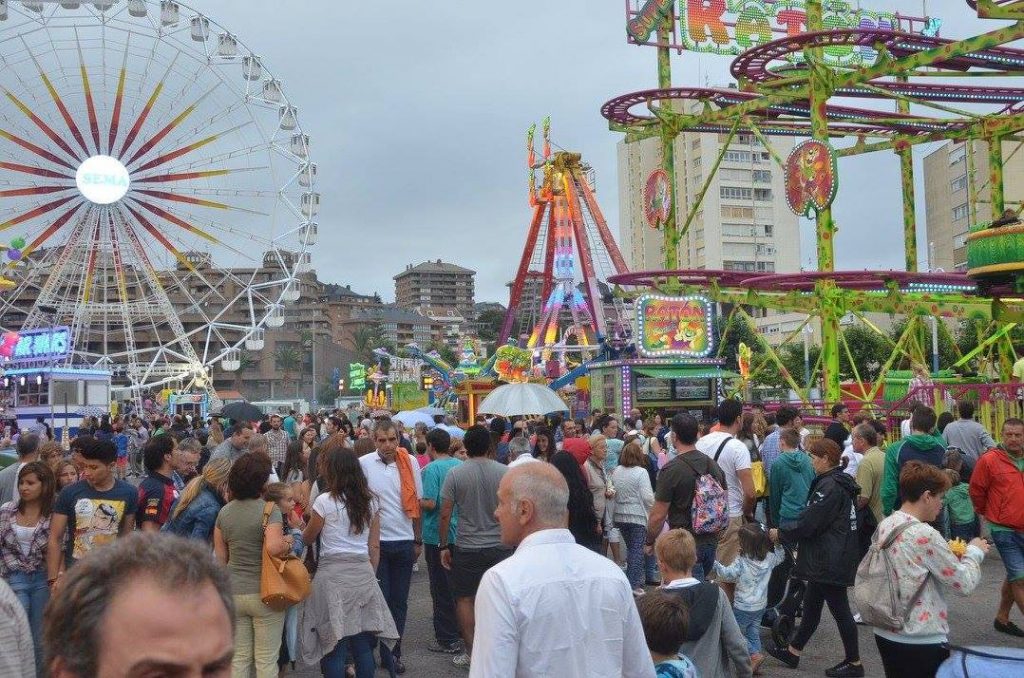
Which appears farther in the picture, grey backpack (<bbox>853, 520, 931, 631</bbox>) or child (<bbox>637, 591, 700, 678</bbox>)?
grey backpack (<bbox>853, 520, 931, 631</bbox>)

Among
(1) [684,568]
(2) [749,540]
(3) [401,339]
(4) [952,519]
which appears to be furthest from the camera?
(3) [401,339]

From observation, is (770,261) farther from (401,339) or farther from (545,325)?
(401,339)

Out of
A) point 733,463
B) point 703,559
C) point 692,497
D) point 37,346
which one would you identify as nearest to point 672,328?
point 37,346

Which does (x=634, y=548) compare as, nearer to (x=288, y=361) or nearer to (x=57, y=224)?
(x=57, y=224)

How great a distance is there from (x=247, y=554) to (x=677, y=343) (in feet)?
81.1

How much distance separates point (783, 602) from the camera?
835 cm

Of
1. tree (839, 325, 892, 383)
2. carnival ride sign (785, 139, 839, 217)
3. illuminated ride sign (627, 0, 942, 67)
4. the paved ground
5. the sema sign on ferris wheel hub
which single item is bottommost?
the paved ground

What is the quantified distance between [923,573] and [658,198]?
2947 cm

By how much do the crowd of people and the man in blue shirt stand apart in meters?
0.02

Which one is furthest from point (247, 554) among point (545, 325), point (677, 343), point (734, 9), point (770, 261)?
point (770, 261)

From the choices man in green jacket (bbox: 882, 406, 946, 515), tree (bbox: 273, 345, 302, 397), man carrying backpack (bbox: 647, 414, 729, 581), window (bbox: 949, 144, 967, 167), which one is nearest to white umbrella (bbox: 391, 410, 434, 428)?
man in green jacket (bbox: 882, 406, 946, 515)

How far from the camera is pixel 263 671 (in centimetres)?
608

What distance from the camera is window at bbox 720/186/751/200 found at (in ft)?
270

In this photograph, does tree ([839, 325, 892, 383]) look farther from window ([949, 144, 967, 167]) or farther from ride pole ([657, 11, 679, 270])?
ride pole ([657, 11, 679, 270])
